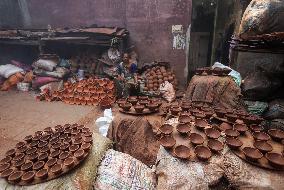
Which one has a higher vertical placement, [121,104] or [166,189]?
[121,104]

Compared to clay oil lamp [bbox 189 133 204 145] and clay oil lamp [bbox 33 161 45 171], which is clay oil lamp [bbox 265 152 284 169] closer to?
clay oil lamp [bbox 189 133 204 145]

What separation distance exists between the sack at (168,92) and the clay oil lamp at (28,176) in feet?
Result: 17.7

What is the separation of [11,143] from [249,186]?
4809 millimetres

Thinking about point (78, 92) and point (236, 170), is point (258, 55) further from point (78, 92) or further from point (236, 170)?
point (78, 92)

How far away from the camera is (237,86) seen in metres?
4.73

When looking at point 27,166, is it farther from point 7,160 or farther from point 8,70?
point 8,70

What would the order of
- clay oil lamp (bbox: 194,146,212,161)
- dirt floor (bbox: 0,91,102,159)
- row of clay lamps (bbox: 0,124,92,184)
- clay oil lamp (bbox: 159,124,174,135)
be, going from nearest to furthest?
clay oil lamp (bbox: 194,146,212,161) < row of clay lamps (bbox: 0,124,92,184) < clay oil lamp (bbox: 159,124,174,135) < dirt floor (bbox: 0,91,102,159)

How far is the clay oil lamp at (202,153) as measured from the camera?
215cm

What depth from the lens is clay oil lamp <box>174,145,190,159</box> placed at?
218 cm

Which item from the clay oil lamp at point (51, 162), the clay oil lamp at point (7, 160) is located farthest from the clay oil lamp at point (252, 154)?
the clay oil lamp at point (7, 160)

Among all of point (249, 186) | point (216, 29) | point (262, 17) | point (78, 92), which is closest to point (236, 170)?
point (249, 186)

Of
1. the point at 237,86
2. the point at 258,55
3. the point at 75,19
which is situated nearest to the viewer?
the point at 258,55

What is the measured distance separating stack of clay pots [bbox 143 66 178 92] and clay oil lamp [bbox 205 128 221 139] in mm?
5254

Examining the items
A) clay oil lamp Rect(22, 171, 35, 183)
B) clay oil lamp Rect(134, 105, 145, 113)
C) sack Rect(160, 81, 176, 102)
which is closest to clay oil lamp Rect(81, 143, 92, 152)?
clay oil lamp Rect(22, 171, 35, 183)
